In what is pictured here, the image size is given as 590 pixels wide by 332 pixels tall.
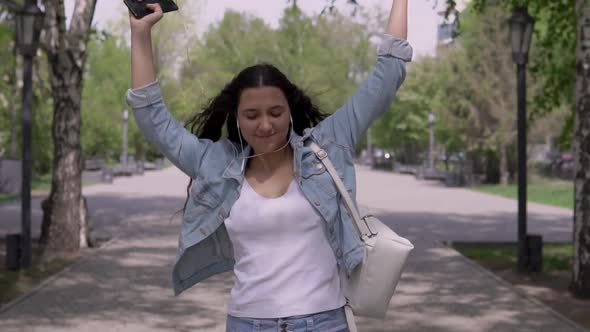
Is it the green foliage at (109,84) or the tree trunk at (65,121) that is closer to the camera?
the tree trunk at (65,121)

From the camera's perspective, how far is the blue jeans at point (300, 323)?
2910 mm

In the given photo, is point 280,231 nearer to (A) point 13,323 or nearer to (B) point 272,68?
(B) point 272,68

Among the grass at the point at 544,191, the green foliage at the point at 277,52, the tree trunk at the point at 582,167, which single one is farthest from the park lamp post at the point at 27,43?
the green foliage at the point at 277,52

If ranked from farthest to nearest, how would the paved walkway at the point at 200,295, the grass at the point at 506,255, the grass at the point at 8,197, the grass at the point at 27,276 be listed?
1. the grass at the point at 8,197
2. the grass at the point at 506,255
3. the grass at the point at 27,276
4. the paved walkway at the point at 200,295

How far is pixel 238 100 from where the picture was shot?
10.2 ft

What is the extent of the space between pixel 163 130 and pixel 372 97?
64 cm

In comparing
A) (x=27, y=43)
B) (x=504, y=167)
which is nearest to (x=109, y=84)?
(x=504, y=167)

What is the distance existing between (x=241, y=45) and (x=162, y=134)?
66121 millimetres

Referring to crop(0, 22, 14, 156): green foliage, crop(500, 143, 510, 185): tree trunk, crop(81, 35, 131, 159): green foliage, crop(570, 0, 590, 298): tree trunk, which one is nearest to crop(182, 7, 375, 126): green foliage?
crop(81, 35, 131, 159): green foliage

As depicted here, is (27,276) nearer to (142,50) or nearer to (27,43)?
(27,43)

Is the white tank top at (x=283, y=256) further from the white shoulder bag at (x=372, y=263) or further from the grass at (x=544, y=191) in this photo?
the grass at (x=544, y=191)

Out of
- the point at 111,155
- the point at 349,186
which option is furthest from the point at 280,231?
the point at 111,155

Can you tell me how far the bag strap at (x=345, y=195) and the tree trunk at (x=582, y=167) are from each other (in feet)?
23.4

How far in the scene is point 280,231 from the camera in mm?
2914
